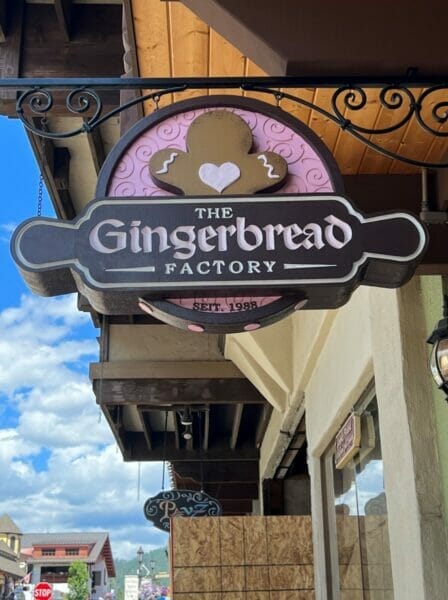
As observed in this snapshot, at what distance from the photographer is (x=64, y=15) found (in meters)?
4.68

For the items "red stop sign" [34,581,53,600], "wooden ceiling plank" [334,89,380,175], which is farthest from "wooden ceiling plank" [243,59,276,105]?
"red stop sign" [34,581,53,600]

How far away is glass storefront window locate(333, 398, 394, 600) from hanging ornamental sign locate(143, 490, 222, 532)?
4.57m

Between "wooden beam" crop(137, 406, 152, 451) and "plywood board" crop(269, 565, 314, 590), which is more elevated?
"wooden beam" crop(137, 406, 152, 451)

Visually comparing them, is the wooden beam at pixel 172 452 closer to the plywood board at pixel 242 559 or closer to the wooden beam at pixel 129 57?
the plywood board at pixel 242 559

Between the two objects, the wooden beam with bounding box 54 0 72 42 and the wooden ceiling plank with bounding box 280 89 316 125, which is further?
the wooden beam with bounding box 54 0 72 42

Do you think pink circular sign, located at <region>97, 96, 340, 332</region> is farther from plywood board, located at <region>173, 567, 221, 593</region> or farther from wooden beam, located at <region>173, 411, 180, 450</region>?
wooden beam, located at <region>173, 411, 180, 450</region>

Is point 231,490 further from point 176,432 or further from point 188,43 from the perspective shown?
point 188,43

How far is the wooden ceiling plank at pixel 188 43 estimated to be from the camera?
10.6ft

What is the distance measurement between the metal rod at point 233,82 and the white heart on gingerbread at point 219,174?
31cm

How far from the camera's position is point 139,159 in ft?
8.64

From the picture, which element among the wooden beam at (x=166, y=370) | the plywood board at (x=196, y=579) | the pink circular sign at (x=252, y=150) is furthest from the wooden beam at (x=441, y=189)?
the wooden beam at (x=166, y=370)

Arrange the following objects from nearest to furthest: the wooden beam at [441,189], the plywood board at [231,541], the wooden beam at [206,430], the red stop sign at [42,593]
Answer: the wooden beam at [441,189] < the plywood board at [231,541] < the wooden beam at [206,430] < the red stop sign at [42,593]

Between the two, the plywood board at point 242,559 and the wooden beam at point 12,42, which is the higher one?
the wooden beam at point 12,42

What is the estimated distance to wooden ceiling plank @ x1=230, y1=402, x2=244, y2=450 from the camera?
1099 centimetres
